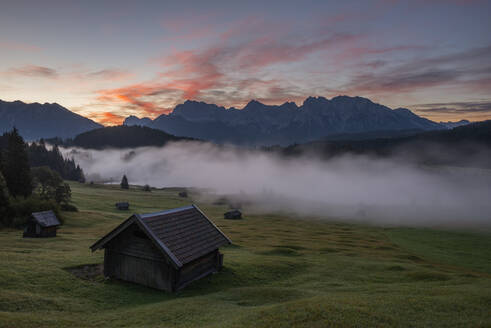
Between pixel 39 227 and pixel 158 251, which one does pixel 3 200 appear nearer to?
pixel 39 227

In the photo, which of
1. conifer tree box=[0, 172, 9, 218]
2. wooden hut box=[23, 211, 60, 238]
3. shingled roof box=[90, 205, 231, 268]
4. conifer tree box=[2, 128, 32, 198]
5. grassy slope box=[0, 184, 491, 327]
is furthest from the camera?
conifer tree box=[2, 128, 32, 198]

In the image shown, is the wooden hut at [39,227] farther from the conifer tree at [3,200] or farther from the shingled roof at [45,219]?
the conifer tree at [3,200]

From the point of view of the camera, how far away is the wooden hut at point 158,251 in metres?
23.3

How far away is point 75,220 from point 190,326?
68519 millimetres

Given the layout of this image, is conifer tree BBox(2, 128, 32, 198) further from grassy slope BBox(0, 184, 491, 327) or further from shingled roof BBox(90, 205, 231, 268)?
shingled roof BBox(90, 205, 231, 268)

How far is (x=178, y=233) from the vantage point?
25.7 meters

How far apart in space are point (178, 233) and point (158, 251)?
2.56 m

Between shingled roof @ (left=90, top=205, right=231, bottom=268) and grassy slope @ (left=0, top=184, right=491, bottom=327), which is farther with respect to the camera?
shingled roof @ (left=90, top=205, right=231, bottom=268)

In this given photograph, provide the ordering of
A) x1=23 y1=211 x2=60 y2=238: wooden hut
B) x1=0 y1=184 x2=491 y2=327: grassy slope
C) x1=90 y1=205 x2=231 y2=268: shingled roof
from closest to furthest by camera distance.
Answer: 1. x1=0 y1=184 x2=491 y2=327: grassy slope
2. x1=90 y1=205 x2=231 y2=268: shingled roof
3. x1=23 y1=211 x2=60 y2=238: wooden hut

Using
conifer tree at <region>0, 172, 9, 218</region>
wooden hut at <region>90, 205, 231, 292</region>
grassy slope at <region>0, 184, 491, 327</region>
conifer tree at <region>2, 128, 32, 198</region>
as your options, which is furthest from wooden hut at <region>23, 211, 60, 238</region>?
conifer tree at <region>2, 128, 32, 198</region>

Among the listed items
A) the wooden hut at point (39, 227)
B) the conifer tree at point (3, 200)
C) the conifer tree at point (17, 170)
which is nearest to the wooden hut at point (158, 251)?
the wooden hut at point (39, 227)

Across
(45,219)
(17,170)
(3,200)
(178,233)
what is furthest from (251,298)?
(17,170)

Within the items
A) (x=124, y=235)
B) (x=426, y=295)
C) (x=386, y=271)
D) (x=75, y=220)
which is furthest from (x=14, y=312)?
(x=75, y=220)

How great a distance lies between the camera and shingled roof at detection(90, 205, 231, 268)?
2325 cm
